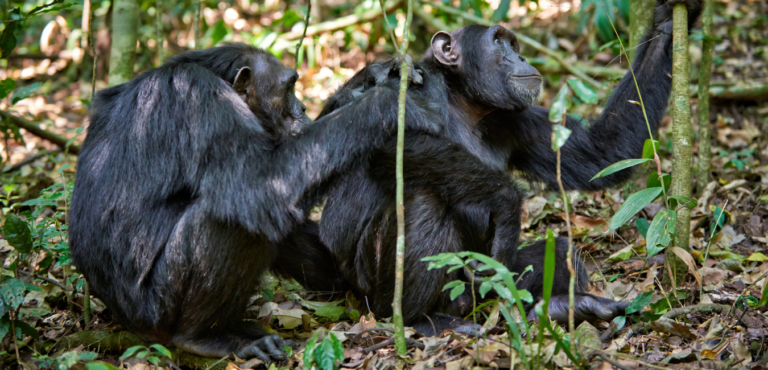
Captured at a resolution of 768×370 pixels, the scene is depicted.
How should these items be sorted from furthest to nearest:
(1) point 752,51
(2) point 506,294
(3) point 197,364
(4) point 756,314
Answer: (1) point 752,51, (3) point 197,364, (4) point 756,314, (2) point 506,294

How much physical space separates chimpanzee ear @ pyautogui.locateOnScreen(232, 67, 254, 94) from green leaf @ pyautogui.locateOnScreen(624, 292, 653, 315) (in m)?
3.02

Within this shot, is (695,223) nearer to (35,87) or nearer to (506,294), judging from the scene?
(506,294)

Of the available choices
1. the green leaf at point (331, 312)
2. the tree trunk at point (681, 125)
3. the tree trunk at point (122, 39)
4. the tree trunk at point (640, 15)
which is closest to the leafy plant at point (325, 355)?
the green leaf at point (331, 312)

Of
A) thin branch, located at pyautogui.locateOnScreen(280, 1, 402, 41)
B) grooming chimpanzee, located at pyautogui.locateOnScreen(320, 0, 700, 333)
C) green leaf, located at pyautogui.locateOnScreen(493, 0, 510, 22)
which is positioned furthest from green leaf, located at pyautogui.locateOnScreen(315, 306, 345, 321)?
thin branch, located at pyautogui.locateOnScreen(280, 1, 402, 41)

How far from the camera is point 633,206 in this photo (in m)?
3.90

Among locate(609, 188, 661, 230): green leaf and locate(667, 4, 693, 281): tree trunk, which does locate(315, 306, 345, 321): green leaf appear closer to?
locate(609, 188, 661, 230): green leaf

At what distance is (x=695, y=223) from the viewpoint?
564cm

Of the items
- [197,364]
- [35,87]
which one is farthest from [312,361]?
[35,87]

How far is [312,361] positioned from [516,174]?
3128 millimetres

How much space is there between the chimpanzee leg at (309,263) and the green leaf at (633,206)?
2300 mm

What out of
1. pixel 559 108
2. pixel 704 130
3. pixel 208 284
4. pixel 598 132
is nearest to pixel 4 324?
pixel 208 284

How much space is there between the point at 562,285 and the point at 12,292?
12.2ft

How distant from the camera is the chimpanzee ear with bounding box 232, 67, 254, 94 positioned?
452cm

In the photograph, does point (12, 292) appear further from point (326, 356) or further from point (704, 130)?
point (704, 130)
